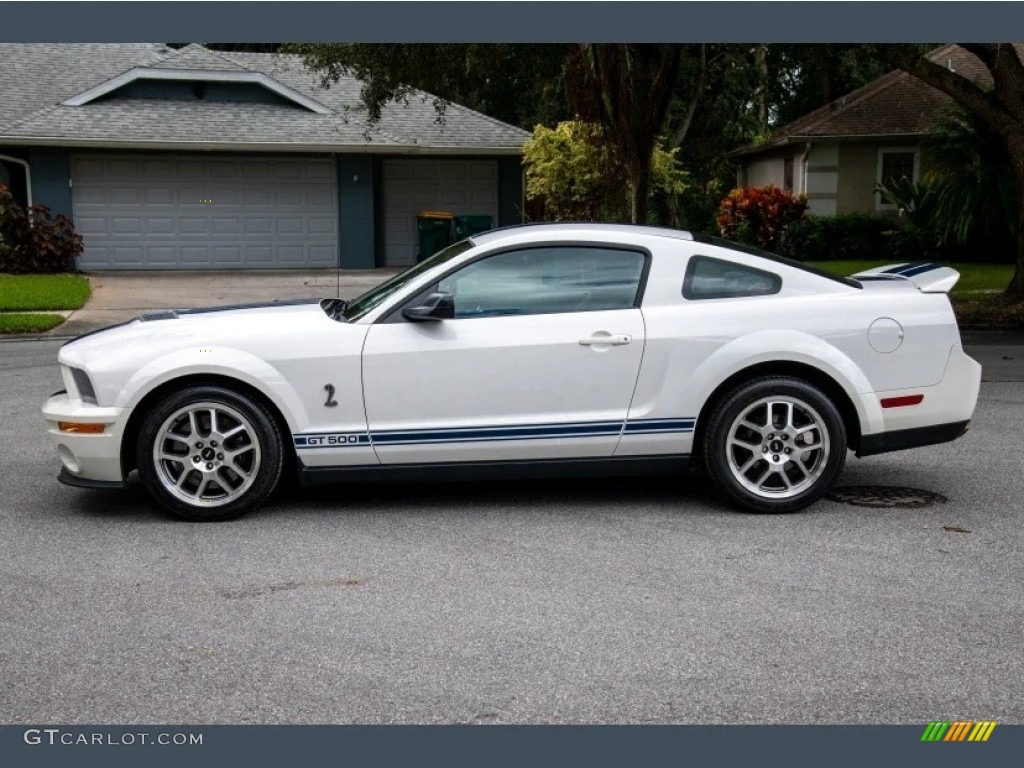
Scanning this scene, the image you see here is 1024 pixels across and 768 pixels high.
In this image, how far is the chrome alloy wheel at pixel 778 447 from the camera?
6.32 metres

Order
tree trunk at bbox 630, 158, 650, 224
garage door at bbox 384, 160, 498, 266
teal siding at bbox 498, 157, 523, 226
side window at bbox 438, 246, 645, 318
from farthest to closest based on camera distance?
teal siding at bbox 498, 157, 523, 226 → garage door at bbox 384, 160, 498, 266 → tree trunk at bbox 630, 158, 650, 224 → side window at bbox 438, 246, 645, 318

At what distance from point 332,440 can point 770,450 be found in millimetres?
2362

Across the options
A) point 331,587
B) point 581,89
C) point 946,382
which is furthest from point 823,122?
point 331,587

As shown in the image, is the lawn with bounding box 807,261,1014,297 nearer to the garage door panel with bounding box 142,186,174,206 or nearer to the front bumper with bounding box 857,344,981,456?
the front bumper with bounding box 857,344,981,456

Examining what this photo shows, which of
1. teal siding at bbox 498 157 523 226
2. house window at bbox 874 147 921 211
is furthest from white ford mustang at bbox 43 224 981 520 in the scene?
house window at bbox 874 147 921 211

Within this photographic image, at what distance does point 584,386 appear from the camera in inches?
247

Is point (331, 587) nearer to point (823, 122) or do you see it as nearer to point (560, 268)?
point (560, 268)

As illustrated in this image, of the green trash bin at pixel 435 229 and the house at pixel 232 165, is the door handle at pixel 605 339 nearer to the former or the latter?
the house at pixel 232 165

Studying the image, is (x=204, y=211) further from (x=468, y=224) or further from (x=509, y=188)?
(x=509, y=188)

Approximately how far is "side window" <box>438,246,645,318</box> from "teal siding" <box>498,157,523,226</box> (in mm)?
21228

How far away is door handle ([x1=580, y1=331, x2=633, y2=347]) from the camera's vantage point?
6.28 m

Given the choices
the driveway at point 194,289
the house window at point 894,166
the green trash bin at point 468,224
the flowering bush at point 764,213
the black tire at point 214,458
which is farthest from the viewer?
the house window at point 894,166

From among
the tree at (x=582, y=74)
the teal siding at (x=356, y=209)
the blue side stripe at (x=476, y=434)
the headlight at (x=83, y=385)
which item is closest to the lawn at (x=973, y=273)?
the tree at (x=582, y=74)

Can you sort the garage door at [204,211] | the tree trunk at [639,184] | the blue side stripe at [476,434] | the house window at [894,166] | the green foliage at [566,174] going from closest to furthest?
the blue side stripe at [476,434], the tree trunk at [639,184], the green foliage at [566,174], the garage door at [204,211], the house window at [894,166]
